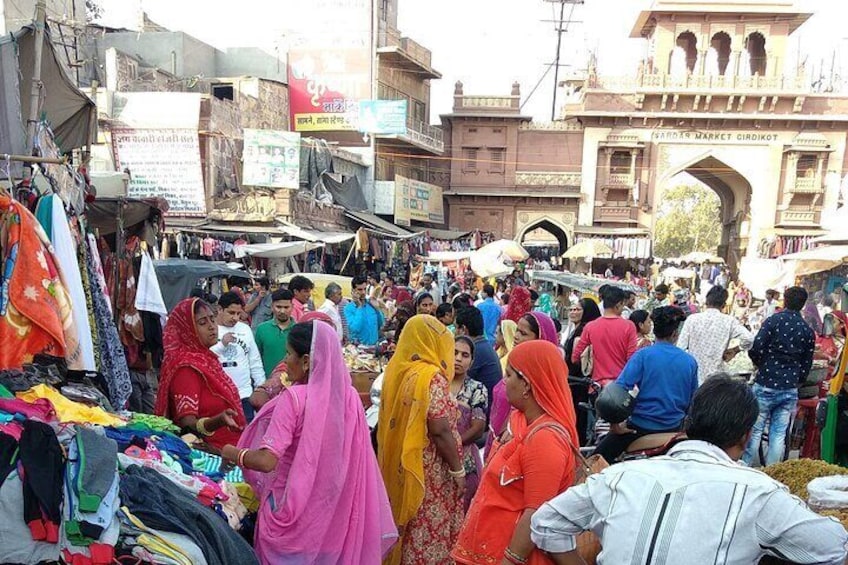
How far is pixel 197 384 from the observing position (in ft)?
10.8

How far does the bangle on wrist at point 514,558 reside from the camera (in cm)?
191

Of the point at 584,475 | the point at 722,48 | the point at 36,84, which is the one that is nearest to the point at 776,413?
the point at 584,475

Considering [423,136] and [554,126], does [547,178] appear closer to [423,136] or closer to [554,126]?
[554,126]

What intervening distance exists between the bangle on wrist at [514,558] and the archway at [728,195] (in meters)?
26.1

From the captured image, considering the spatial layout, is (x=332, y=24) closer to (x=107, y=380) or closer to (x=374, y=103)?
(x=374, y=103)

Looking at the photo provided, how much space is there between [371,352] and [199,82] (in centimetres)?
1634

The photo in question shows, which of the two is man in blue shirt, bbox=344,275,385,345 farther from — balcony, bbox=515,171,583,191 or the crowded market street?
balcony, bbox=515,171,583,191

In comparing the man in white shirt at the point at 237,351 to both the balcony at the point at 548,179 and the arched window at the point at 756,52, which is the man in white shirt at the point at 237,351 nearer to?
the balcony at the point at 548,179

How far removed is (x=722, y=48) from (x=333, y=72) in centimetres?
1628

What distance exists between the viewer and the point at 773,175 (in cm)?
2547

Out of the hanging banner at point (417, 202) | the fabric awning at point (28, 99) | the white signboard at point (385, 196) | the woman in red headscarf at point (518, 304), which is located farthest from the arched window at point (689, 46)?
the fabric awning at point (28, 99)

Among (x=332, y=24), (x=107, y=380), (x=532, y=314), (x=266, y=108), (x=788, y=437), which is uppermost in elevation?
(x=332, y=24)

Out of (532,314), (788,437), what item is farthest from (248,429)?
(788,437)

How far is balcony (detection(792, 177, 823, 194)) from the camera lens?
24938 mm
